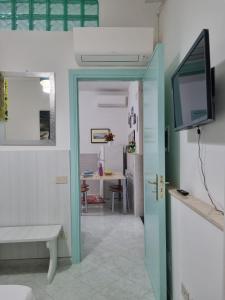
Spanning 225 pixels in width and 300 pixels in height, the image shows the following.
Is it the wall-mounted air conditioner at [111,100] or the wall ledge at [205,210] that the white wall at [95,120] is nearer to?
the wall-mounted air conditioner at [111,100]

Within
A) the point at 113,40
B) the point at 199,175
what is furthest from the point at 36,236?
the point at 113,40

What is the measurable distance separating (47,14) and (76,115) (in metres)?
1.14

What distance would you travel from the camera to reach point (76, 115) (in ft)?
7.93

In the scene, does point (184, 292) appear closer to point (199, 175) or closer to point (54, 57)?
point (199, 175)

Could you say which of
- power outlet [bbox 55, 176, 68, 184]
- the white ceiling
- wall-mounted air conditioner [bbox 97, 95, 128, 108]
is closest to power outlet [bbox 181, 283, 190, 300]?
power outlet [bbox 55, 176, 68, 184]

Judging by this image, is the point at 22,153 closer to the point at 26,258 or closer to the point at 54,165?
the point at 54,165

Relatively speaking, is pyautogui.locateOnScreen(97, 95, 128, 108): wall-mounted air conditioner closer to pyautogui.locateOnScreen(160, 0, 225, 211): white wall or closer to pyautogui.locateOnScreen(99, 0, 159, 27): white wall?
pyautogui.locateOnScreen(99, 0, 159, 27): white wall

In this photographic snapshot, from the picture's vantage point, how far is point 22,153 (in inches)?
95.2

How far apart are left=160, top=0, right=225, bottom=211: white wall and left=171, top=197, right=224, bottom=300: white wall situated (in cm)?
16

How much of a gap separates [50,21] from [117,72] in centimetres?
92

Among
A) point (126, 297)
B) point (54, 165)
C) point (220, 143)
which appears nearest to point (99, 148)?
point (54, 165)

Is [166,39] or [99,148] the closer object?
[166,39]

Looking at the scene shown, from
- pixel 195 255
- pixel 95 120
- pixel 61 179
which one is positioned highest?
pixel 95 120

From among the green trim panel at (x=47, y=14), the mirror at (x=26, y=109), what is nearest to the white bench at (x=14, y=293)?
the mirror at (x=26, y=109)
